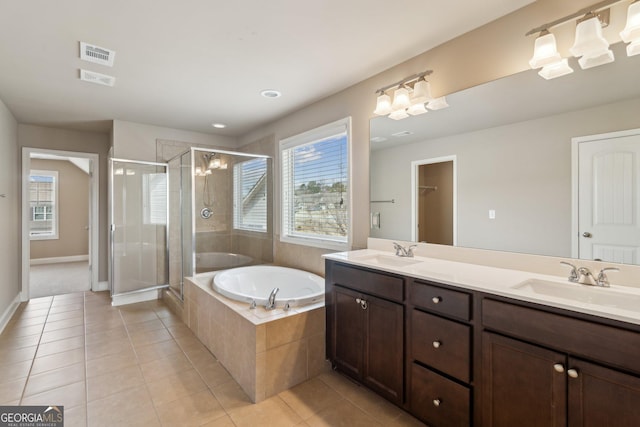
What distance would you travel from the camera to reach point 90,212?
439cm

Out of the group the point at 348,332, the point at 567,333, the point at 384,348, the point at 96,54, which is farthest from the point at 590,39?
the point at 96,54

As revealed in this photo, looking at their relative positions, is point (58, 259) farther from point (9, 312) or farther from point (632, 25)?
point (632, 25)

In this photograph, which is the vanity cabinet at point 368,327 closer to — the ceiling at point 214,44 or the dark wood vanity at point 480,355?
the dark wood vanity at point 480,355

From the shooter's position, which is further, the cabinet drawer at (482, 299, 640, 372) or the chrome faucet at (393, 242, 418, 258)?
the chrome faucet at (393, 242, 418, 258)

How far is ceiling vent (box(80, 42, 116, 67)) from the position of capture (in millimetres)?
2051

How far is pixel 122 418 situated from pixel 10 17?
2.43m

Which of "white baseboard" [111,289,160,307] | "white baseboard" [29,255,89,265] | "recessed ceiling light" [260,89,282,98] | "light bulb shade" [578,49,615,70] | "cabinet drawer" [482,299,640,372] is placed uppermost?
"recessed ceiling light" [260,89,282,98]

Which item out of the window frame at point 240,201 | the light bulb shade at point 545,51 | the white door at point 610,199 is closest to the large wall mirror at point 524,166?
the white door at point 610,199

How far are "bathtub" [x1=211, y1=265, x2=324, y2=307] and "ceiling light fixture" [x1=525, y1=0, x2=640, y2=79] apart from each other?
2.25 m

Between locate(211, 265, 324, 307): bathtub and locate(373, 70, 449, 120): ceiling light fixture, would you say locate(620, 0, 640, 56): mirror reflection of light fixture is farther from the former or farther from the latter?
locate(211, 265, 324, 307): bathtub

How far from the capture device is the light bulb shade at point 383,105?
2.32 metres

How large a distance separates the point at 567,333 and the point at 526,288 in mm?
372

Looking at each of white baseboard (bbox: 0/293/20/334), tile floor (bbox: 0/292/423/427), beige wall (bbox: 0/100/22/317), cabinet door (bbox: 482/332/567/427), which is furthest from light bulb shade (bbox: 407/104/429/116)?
white baseboard (bbox: 0/293/20/334)

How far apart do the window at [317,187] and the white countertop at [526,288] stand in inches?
36.5
